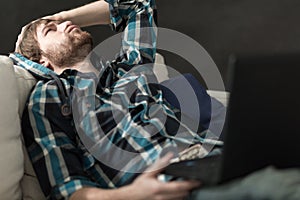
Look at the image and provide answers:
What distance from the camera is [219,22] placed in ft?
8.33

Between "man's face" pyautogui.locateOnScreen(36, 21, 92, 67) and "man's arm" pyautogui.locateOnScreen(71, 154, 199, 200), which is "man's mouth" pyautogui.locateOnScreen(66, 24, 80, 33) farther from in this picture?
"man's arm" pyautogui.locateOnScreen(71, 154, 199, 200)

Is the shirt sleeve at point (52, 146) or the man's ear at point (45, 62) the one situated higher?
the man's ear at point (45, 62)

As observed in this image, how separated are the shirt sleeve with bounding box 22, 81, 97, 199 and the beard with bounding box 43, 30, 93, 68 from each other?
239 mm

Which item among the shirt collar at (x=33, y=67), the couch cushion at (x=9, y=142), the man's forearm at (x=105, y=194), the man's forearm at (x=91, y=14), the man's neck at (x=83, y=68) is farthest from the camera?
the man's forearm at (x=91, y=14)

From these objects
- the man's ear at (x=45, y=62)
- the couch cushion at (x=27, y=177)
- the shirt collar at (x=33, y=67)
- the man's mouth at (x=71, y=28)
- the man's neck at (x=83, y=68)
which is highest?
the man's mouth at (x=71, y=28)

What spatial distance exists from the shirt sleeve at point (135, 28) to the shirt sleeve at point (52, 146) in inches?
12.6

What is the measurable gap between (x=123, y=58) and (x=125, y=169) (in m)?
0.45

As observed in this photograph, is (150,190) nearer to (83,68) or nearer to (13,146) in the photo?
(13,146)

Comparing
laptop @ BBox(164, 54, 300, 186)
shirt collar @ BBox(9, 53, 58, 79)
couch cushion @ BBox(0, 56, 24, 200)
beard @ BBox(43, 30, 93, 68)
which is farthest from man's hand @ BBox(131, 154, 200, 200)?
beard @ BBox(43, 30, 93, 68)

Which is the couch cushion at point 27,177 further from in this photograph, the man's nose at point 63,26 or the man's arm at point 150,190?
the man's nose at point 63,26

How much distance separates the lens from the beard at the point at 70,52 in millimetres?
1734

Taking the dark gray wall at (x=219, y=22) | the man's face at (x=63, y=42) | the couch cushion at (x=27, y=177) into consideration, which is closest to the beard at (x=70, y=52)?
the man's face at (x=63, y=42)

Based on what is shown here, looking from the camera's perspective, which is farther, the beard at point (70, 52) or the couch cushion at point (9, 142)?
Answer: the beard at point (70, 52)

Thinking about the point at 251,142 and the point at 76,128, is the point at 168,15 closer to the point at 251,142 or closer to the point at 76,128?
the point at 76,128
